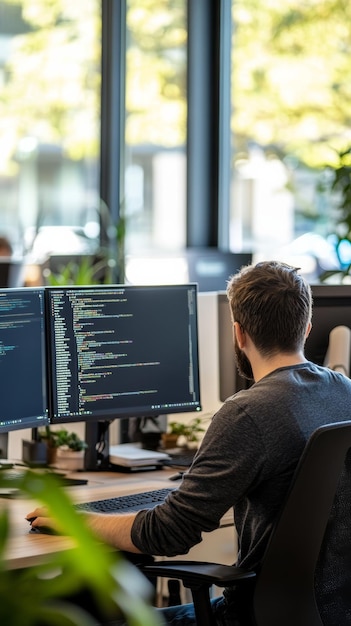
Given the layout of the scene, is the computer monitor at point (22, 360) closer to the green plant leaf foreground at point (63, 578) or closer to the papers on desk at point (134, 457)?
the papers on desk at point (134, 457)

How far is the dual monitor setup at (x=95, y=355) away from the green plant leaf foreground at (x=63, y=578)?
5.83ft

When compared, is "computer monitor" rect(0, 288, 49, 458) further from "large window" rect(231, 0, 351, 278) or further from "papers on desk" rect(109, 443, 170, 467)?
"large window" rect(231, 0, 351, 278)

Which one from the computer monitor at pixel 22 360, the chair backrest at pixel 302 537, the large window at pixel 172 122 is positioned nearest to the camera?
the chair backrest at pixel 302 537

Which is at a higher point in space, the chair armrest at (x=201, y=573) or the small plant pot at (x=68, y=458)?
the small plant pot at (x=68, y=458)

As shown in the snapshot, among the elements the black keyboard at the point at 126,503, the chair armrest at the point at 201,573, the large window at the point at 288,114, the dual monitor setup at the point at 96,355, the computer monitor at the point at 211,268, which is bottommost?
the chair armrest at the point at 201,573

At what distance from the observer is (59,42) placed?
673cm

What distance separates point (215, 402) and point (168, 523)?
1.15m

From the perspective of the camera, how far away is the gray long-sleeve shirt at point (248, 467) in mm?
1696

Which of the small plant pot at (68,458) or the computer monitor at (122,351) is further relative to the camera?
the small plant pot at (68,458)

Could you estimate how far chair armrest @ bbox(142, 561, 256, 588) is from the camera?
1.67 m

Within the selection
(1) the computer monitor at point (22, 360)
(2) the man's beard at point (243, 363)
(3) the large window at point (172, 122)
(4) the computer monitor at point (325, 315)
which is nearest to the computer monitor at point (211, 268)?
(3) the large window at point (172, 122)

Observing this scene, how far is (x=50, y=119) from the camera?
6.75 m

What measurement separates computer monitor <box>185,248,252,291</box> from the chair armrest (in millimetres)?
2320

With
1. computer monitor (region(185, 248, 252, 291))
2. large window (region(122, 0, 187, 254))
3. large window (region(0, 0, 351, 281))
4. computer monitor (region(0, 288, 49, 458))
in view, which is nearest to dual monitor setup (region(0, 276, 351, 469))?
computer monitor (region(0, 288, 49, 458))
